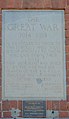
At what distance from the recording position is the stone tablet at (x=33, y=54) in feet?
13.3

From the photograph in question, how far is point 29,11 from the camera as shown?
13.5 feet

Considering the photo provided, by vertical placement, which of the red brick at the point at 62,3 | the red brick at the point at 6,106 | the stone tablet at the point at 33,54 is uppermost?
the red brick at the point at 62,3

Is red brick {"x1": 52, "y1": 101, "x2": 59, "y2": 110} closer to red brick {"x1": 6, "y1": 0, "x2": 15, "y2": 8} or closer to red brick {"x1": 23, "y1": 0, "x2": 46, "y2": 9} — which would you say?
red brick {"x1": 23, "y1": 0, "x2": 46, "y2": 9}

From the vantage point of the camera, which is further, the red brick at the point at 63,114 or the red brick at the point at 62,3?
the red brick at the point at 62,3

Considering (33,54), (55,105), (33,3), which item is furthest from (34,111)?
(33,3)

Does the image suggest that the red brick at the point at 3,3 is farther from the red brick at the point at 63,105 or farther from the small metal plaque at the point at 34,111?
the red brick at the point at 63,105

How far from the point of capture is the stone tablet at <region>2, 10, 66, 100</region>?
13.3 feet

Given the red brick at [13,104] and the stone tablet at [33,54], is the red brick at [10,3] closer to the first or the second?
the stone tablet at [33,54]

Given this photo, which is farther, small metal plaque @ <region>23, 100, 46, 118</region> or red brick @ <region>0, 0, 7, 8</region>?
red brick @ <region>0, 0, 7, 8</region>

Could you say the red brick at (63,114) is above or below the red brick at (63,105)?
below

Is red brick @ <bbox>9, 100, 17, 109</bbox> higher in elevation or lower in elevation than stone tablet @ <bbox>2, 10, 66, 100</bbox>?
lower

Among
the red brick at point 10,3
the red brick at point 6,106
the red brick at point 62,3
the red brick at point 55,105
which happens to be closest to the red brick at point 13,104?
the red brick at point 6,106

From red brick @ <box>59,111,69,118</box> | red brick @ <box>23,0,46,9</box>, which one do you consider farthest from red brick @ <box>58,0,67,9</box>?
red brick @ <box>59,111,69,118</box>

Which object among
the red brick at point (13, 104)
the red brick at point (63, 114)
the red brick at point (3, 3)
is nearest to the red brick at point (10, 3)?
the red brick at point (3, 3)
